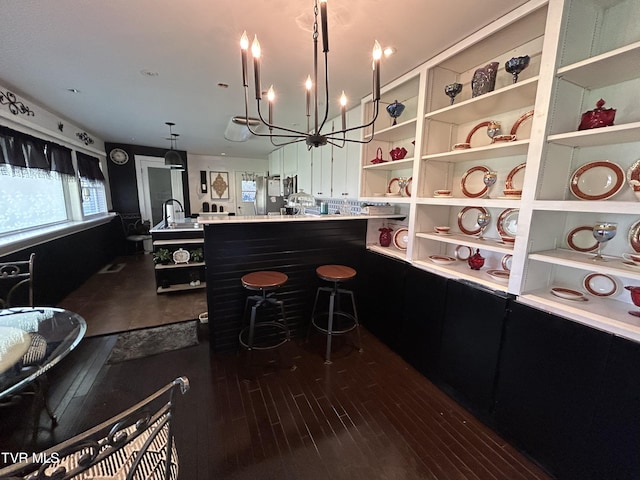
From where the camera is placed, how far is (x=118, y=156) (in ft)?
19.8

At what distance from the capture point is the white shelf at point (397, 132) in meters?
2.36

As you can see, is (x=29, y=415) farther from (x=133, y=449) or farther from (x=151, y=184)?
(x=151, y=184)

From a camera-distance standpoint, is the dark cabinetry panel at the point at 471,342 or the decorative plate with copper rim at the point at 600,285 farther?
the dark cabinetry panel at the point at 471,342

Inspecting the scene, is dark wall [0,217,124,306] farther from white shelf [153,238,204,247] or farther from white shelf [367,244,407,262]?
white shelf [367,244,407,262]

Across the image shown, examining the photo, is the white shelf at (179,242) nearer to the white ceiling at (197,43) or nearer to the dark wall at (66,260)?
the dark wall at (66,260)

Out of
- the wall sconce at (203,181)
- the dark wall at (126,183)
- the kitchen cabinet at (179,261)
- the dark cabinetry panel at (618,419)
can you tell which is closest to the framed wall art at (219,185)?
the wall sconce at (203,181)

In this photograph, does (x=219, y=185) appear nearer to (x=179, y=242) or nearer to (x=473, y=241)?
(x=179, y=242)

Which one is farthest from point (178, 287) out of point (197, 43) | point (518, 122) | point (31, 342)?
point (518, 122)

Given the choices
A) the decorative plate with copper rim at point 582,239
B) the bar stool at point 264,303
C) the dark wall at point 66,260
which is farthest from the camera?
the dark wall at point 66,260

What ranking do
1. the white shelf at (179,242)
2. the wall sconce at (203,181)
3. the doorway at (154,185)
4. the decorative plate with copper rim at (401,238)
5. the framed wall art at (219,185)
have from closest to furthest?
the decorative plate with copper rim at (401,238), the white shelf at (179,242), the doorway at (154,185), the wall sconce at (203,181), the framed wall art at (219,185)

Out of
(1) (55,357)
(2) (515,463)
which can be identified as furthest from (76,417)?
(2) (515,463)

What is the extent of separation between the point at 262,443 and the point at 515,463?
143 cm

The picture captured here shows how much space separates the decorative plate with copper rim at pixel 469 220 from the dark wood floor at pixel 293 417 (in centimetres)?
126

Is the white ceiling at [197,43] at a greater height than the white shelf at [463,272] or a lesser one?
greater
